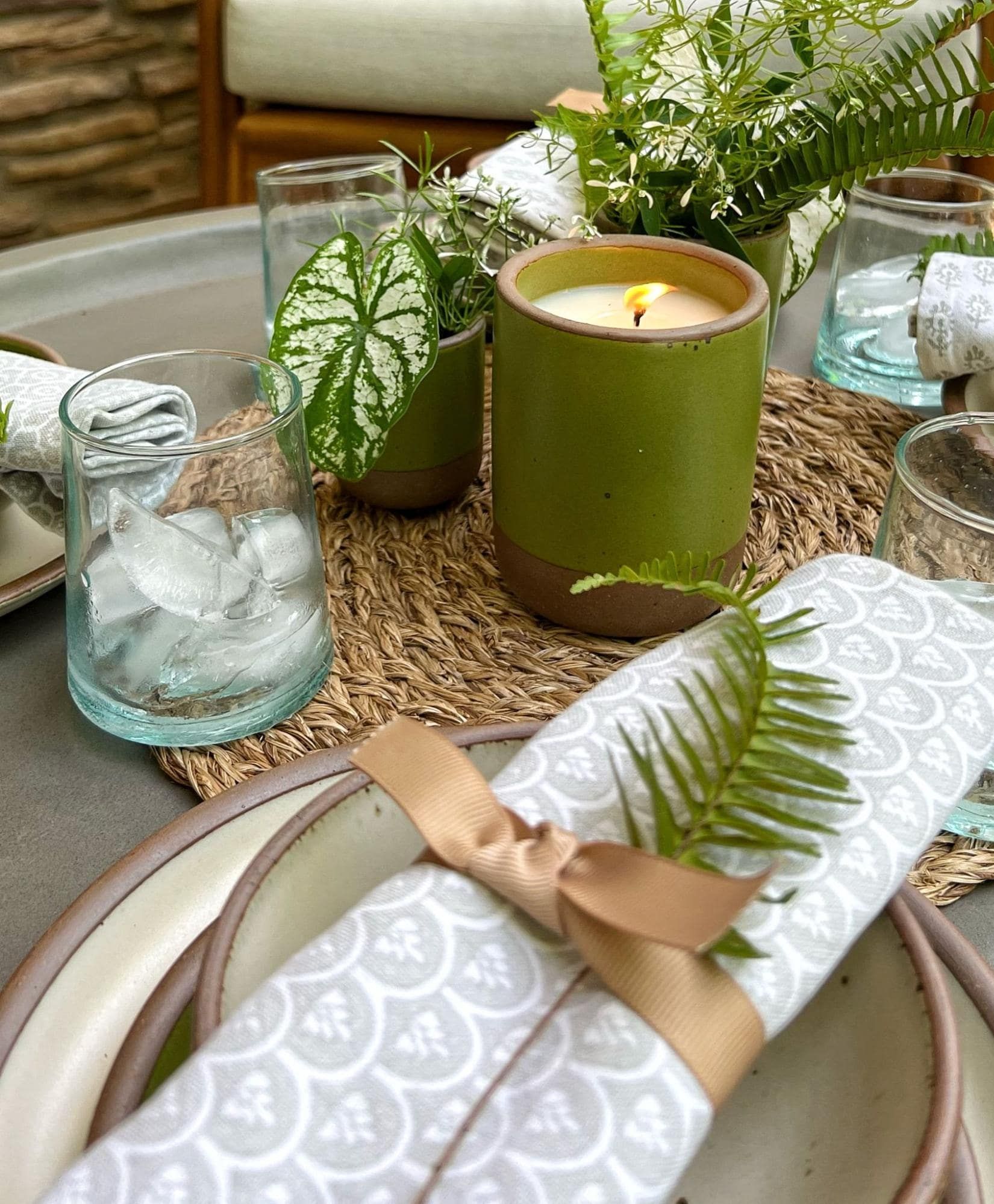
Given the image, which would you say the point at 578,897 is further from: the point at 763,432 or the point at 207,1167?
the point at 763,432

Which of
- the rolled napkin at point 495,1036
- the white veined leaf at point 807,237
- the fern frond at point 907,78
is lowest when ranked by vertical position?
the rolled napkin at point 495,1036

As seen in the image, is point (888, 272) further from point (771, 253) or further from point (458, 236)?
point (458, 236)

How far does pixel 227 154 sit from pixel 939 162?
3.50 ft

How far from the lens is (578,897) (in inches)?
9.8

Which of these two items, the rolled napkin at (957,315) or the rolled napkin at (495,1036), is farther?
the rolled napkin at (957,315)

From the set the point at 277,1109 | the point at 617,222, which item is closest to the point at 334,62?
the point at 617,222

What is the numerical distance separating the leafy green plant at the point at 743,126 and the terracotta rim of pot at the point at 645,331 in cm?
3

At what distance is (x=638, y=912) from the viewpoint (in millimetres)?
245

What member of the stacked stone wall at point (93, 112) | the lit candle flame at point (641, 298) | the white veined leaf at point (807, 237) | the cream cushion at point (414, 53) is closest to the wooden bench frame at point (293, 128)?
the cream cushion at point (414, 53)

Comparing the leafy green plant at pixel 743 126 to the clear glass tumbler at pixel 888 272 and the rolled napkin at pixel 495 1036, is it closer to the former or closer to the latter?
the clear glass tumbler at pixel 888 272

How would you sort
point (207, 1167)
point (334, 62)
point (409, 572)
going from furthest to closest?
point (334, 62), point (409, 572), point (207, 1167)

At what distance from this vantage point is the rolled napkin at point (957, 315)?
644 mm

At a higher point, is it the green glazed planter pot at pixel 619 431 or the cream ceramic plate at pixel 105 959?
the green glazed planter pot at pixel 619 431

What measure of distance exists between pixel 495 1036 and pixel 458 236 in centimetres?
51
